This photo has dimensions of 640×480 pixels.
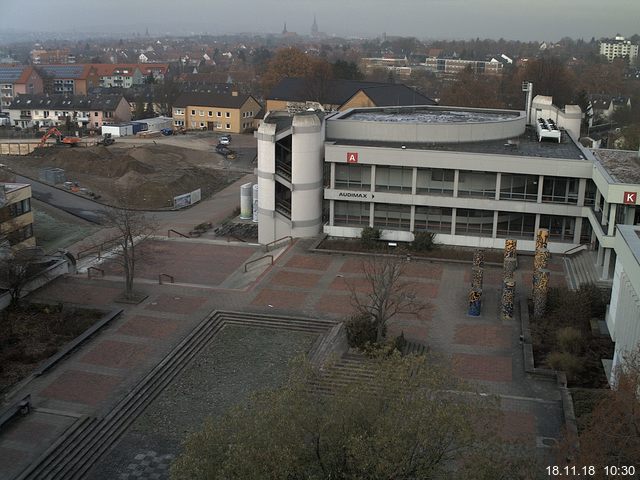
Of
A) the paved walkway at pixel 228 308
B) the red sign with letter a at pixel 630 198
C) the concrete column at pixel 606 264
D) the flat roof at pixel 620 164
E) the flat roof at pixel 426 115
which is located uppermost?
the flat roof at pixel 426 115

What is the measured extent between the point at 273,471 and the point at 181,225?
35.5 m

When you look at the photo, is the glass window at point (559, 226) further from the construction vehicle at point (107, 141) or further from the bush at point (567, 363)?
the construction vehicle at point (107, 141)

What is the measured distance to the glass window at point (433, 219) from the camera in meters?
39.4

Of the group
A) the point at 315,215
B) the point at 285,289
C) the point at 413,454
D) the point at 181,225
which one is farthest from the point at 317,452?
the point at 181,225

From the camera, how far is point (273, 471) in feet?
38.7

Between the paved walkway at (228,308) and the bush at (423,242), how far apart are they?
1.76m

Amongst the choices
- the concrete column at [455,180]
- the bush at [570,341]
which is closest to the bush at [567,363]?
the bush at [570,341]

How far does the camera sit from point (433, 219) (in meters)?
39.6

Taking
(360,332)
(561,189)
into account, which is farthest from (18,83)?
(360,332)

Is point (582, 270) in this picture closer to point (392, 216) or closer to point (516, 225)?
point (516, 225)

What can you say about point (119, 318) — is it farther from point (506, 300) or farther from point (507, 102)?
point (507, 102)

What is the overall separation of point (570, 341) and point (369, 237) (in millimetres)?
15117

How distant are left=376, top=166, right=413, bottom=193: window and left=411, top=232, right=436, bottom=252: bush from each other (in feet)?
9.00

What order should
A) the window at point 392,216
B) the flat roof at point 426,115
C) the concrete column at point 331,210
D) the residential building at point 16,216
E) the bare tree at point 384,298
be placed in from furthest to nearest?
1. the flat roof at point 426,115
2. the concrete column at point 331,210
3. the window at point 392,216
4. the residential building at point 16,216
5. the bare tree at point 384,298
